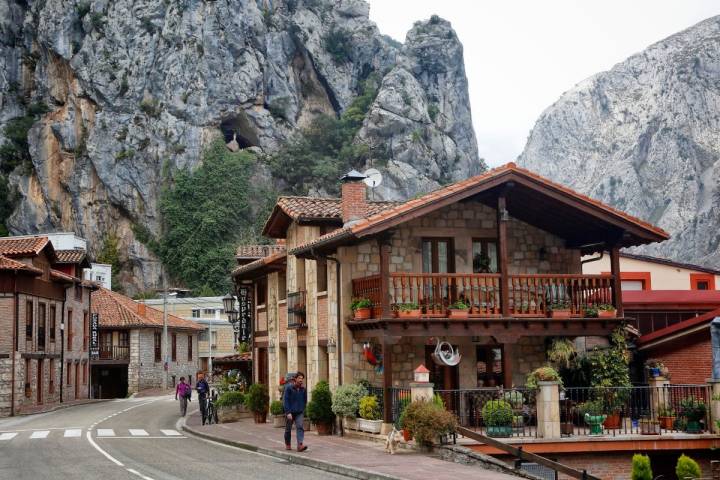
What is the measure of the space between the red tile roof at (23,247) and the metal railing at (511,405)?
83.2 feet

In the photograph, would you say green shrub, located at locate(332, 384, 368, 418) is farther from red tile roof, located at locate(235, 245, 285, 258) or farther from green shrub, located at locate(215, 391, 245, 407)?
red tile roof, located at locate(235, 245, 285, 258)

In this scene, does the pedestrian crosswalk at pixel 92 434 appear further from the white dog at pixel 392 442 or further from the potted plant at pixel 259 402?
the white dog at pixel 392 442

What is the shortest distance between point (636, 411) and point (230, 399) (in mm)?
14954

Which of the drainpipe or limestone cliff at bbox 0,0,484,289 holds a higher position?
limestone cliff at bbox 0,0,484,289

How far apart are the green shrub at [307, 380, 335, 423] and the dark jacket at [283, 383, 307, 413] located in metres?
4.57

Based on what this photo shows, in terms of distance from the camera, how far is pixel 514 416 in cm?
2056

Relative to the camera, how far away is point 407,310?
21859 mm

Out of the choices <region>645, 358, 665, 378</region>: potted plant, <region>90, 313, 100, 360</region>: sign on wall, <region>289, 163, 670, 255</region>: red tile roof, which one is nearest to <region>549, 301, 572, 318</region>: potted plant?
<region>289, 163, 670, 255</region>: red tile roof

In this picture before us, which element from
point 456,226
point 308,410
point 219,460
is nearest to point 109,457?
point 219,460

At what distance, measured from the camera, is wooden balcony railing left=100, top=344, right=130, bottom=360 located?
59.5 metres

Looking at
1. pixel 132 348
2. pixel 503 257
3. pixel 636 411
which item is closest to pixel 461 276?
pixel 503 257

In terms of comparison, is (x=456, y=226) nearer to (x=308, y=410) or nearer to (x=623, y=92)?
(x=308, y=410)

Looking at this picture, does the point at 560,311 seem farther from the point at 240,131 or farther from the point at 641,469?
the point at 240,131

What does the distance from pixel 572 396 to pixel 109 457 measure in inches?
438
